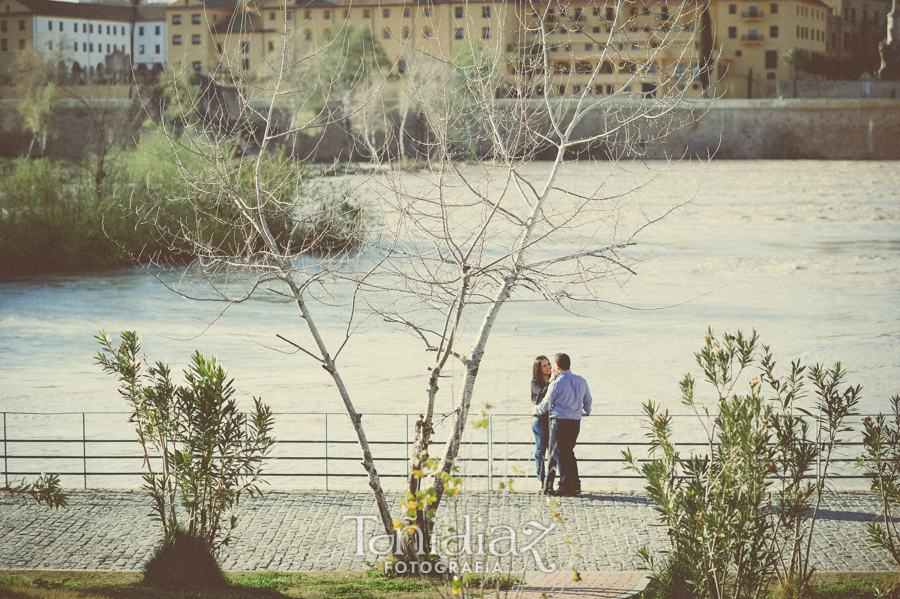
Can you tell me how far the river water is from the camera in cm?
1397

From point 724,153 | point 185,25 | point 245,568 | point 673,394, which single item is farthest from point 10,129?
point 245,568

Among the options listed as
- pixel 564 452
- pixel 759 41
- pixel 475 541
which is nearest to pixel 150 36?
pixel 759 41

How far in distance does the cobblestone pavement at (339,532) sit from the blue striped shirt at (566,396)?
746 mm

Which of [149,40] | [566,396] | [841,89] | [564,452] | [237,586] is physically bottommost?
[237,586]

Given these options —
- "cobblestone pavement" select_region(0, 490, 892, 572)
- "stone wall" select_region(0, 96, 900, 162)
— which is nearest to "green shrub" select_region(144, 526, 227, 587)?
"cobblestone pavement" select_region(0, 490, 892, 572)

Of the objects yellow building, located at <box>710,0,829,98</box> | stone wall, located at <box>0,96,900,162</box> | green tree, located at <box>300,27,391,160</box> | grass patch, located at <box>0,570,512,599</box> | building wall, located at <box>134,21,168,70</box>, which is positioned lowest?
grass patch, located at <box>0,570,512,599</box>

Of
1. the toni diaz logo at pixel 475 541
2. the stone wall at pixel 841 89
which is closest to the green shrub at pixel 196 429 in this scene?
the toni diaz logo at pixel 475 541

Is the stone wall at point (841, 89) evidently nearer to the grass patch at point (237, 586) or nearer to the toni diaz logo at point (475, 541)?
the toni diaz logo at point (475, 541)

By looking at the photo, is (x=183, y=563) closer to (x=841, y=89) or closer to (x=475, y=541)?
(x=475, y=541)

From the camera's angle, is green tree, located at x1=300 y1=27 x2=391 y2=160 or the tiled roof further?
the tiled roof

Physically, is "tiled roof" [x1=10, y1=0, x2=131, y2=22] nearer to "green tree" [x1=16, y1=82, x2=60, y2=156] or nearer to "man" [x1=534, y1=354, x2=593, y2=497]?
"green tree" [x1=16, y1=82, x2=60, y2=156]

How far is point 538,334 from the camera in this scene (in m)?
19.5

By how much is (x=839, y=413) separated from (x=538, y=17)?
328 centimetres

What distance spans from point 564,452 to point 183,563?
11.7 ft
